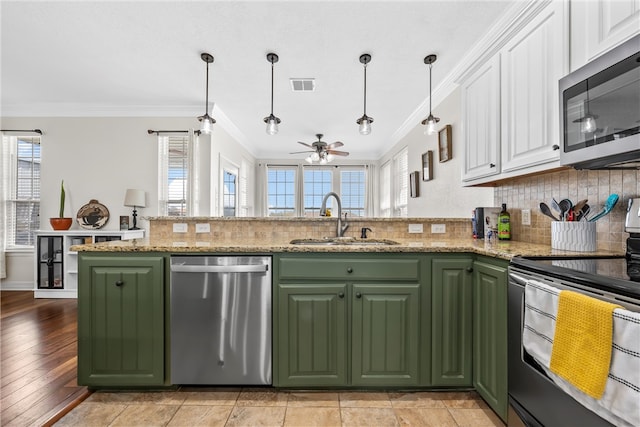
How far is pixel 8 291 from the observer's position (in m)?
4.21

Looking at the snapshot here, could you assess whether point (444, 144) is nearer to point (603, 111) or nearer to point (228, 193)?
point (603, 111)

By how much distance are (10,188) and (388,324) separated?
216 inches

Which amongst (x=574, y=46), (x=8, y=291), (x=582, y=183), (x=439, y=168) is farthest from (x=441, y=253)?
(x=8, y=291)

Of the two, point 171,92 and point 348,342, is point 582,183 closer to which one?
point 348,342

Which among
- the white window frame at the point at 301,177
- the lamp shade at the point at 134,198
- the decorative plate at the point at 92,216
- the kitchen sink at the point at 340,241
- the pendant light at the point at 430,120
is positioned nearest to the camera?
the kitchen sink at the point at 340,241

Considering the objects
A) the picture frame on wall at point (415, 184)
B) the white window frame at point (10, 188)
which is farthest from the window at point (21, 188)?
the picture frame on wall at point (415, 184)

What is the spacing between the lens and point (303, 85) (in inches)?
135

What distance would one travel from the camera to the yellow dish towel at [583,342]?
890 mm

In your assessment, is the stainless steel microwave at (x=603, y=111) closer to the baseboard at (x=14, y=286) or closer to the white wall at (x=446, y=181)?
the white wall at (x=446, y=181)

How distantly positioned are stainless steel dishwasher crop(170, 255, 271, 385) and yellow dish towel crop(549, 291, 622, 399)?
4.38 ft

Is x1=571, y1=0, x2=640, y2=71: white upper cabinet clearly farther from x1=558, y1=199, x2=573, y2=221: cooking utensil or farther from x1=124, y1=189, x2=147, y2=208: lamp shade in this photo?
x1=124, y1=189, x2=147, y2=208: lamp shade

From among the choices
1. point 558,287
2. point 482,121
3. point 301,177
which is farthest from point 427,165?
point 301,177

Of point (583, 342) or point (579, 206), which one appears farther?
point (579, 206)

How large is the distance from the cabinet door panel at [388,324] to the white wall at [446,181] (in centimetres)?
133
